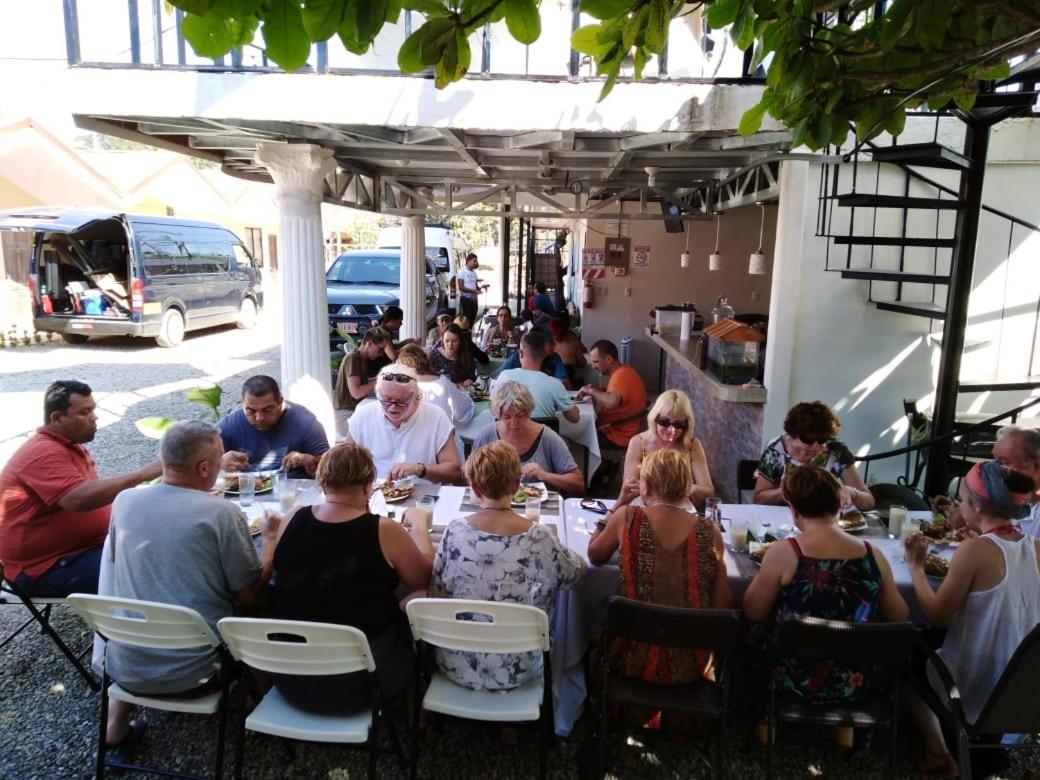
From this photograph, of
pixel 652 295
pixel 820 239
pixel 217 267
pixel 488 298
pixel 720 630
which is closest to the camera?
pixel 720 630

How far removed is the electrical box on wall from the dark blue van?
835cm

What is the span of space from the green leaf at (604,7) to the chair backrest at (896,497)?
3.18 m

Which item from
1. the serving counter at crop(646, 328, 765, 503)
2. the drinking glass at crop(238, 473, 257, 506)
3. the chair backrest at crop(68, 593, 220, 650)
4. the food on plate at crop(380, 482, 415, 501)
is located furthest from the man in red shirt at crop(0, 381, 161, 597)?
the serving counter at crop(646, 328, 765, 503)

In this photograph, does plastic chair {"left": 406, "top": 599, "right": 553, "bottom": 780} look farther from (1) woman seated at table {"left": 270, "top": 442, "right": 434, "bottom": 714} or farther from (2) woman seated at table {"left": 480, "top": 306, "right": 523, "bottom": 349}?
(2) woman seated at table {"left": 480, "top": 306, "right": 523, "bottom": 349}

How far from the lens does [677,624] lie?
2234mm

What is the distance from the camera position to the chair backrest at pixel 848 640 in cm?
221

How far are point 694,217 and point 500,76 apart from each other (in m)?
5.09

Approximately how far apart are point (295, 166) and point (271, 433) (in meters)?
2.57

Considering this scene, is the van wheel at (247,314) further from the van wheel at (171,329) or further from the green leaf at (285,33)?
the green leaf at (285,33)

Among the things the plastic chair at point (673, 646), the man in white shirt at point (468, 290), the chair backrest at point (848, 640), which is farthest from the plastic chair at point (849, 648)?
the man in white shirt at point (468, 290)

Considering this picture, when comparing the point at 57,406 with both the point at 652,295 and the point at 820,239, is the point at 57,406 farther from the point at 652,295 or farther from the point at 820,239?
the point at 652,295

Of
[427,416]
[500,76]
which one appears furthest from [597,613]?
[500,76]

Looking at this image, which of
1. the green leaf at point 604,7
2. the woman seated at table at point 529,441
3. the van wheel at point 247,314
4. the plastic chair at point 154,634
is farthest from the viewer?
Answer: the van wheel at point 247,314

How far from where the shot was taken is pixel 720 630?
221 cm
